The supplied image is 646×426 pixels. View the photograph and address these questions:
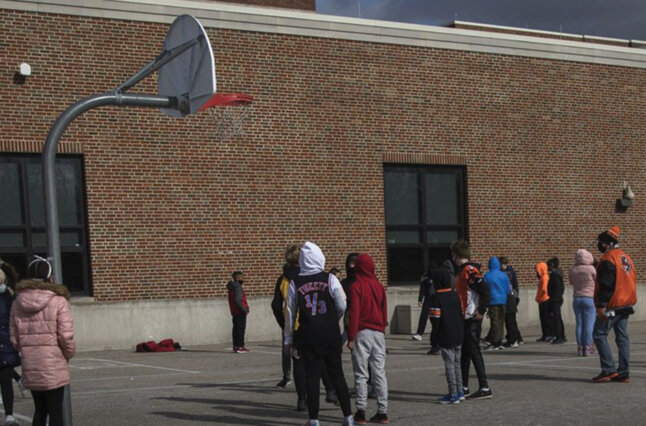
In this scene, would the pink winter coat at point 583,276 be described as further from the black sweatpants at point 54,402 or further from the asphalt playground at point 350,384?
→ the black sweatpants at point 54,402

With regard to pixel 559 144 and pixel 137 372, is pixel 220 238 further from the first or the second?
pixel 559 144

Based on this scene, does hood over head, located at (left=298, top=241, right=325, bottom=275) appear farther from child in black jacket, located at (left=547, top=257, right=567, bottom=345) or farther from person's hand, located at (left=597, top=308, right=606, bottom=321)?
child in black jacket, located at (left=547, top=257, right=567, bottom=345)

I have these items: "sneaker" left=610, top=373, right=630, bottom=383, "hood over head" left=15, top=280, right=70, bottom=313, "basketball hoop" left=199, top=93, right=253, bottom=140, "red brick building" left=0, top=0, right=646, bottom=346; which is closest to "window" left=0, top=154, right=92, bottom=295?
"red brick building" left=0, top=0, right=646, bottom=346

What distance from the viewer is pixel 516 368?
14.2m

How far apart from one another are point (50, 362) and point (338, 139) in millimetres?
15622

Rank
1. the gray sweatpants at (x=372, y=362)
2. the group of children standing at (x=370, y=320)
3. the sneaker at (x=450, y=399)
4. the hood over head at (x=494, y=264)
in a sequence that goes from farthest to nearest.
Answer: the hood over head at (x=494, y=264), the sneaker at (x=450, y=399), the gray sweatpants at (x=372, y=362), the group of children standing at (x=370, y=320)

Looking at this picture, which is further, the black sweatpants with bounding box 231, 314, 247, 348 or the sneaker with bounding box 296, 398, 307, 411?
the black sweatpants with bounding box 231, 314, 247, 348

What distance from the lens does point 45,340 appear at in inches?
308

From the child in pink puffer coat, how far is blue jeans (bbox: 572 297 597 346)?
31.9 feet

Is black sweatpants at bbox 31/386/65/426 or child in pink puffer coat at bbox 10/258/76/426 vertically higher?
child in pink puffer coat at bbox 10/258/76/426

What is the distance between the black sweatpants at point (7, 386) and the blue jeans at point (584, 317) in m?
9.02

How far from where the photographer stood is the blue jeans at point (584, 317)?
15.4m

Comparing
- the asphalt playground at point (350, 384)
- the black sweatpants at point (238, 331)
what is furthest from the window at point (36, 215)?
the black sweatpants at point (238, 331)

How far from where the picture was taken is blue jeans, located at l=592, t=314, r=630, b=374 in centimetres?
1196
